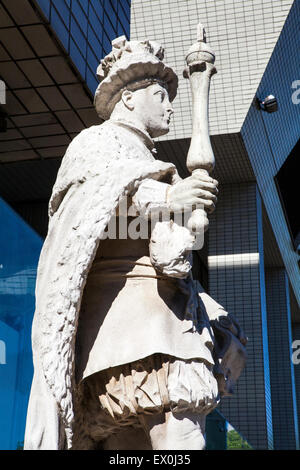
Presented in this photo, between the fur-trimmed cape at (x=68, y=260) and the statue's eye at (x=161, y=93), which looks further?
the statue's eye at (x=161, y=93)

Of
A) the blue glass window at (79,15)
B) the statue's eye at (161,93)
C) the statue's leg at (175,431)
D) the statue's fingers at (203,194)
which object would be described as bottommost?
the statue's leg at (175,431)

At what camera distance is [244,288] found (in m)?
11.0

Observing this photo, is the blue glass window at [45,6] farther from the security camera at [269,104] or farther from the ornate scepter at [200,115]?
the security camera at [269,104]

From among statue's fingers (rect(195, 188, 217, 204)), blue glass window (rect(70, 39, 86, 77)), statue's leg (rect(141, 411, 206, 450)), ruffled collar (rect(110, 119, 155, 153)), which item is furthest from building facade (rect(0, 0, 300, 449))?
statue's fingers (rect(195, 188, 217, 204))

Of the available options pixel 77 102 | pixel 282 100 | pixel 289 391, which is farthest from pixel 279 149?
pixel 77 102

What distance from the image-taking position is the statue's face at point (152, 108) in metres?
2.62

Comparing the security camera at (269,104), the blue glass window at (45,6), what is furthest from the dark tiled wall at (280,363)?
the blue glass window at (45,6)

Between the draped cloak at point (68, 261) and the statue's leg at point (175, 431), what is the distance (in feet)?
0.81

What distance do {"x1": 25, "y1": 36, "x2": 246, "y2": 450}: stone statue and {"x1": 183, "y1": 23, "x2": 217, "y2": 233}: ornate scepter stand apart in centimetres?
5

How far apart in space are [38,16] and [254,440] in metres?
6.62

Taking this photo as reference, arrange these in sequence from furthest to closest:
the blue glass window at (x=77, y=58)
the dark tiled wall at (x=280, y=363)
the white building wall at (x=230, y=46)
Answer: the dark tiled wall at (x=280, y=363), the white building wall at (x=230, y=46), the blue glass window at (x=77, y=58)

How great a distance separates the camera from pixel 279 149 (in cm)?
1258

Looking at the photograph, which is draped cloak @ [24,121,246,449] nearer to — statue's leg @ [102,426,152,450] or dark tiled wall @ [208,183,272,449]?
statue's leg @ [102,426,152,450]

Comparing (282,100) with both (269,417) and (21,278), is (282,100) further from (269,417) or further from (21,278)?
(21,278)
